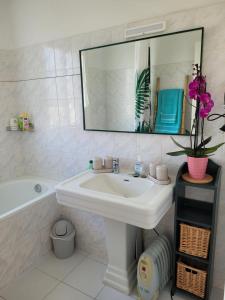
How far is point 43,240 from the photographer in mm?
2092

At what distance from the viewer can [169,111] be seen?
1.58 metres

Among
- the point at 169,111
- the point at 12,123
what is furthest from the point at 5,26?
the point at 169,111

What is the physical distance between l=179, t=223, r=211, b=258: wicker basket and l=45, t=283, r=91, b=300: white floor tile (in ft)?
2.79

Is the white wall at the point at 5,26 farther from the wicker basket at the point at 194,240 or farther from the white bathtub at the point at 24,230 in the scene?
the wicker basket at the point at 194,240

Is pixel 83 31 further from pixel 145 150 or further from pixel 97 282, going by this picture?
pixel 97 282

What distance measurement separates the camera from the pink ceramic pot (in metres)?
1.36

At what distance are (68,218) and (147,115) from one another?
1345mm

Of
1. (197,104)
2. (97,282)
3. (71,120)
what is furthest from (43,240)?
(197,104)

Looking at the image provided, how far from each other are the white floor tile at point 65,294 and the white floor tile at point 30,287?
51mm

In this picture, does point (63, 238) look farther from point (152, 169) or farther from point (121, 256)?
point (152, 169)

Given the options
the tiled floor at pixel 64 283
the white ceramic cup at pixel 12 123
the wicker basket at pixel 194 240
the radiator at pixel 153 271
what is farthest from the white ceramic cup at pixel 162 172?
the white ceramic cup at pixel 12 123

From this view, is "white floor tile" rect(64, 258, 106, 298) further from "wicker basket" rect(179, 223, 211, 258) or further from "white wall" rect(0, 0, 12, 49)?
"white wall" rect(0, 0, 12, 49)

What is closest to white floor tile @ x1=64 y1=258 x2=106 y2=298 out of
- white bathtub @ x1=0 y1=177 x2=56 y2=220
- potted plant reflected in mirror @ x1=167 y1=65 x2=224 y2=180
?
white bathtub @ x1=0 y1=177 x2=56 y2=220

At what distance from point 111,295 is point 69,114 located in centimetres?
156
